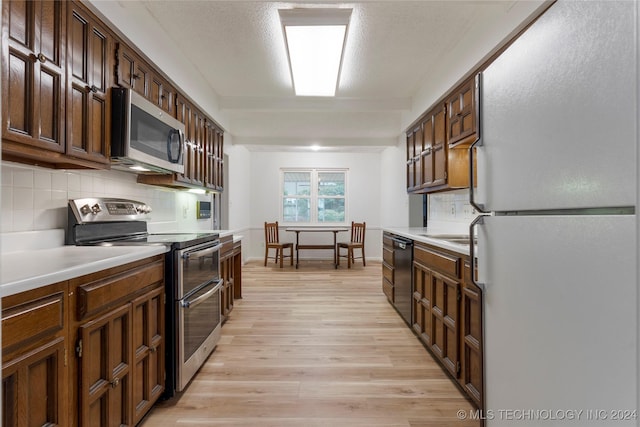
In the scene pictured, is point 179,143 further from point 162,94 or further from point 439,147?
point 439,147

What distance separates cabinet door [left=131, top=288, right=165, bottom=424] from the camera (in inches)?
60.5

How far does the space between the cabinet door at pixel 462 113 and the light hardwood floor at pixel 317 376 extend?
1715mm

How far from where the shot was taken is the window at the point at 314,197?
7359mm

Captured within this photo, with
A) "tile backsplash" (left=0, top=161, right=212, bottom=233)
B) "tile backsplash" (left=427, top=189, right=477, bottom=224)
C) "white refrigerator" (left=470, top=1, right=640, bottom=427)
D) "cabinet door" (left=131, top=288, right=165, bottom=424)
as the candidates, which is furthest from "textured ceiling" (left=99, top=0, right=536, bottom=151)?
"cabinet door" (left=131, top=288, right=165, bottom=424)

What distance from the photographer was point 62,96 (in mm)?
1484

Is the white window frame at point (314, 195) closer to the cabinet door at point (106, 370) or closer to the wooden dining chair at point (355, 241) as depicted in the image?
the wooden dining chair at point (355, 241)

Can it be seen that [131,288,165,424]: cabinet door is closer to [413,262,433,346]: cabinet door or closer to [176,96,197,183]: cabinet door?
[176,96,197,183]: cabinet door

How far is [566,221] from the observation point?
0.85m

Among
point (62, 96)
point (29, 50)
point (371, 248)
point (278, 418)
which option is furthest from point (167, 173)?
point (371, 248)

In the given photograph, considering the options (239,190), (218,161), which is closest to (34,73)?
(218,161)

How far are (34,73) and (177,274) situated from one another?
111 cm

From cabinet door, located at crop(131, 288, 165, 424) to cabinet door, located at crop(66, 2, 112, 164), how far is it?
81cm

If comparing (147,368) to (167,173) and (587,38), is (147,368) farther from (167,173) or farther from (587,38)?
(587,38)

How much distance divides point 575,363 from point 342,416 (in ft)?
4.14
